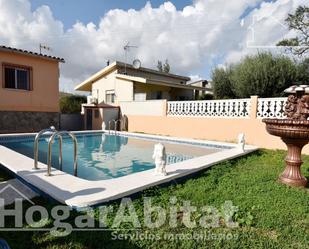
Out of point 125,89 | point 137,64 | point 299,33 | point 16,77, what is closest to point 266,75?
point 299,33

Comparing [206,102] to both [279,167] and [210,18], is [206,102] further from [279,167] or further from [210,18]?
[210,18]

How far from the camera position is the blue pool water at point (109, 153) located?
26.2ft

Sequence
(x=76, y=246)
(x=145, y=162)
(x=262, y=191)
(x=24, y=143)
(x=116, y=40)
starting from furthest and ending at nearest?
1. (x=116, y=40)
2. (x=24, y=143)
3. (x=145, y=162)
4. (x=262, y=191)
5. (x=76, y=246)

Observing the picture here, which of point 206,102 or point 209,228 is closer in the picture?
point 209,228

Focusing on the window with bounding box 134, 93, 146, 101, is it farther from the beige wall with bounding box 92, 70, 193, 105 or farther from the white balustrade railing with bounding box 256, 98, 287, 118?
the white balustrade railing with bounding box 256, 98, 287, 118

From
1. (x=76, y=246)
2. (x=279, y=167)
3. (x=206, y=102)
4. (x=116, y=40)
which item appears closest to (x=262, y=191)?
(x=279, y=167)

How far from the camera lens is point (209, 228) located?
11.5 feet

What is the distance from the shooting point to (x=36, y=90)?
51.3ft

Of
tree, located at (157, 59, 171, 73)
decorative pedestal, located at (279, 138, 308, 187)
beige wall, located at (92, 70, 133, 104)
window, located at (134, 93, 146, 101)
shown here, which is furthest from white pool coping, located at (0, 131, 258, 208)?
tree, located at (157, 59, 171, 73)

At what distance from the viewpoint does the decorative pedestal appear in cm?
528

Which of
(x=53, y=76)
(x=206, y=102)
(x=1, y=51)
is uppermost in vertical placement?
(x=1, y=51)

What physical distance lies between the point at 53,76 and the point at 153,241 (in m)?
15.7

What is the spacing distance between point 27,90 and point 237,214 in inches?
595

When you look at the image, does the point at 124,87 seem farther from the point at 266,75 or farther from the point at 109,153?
the point at 266,75
